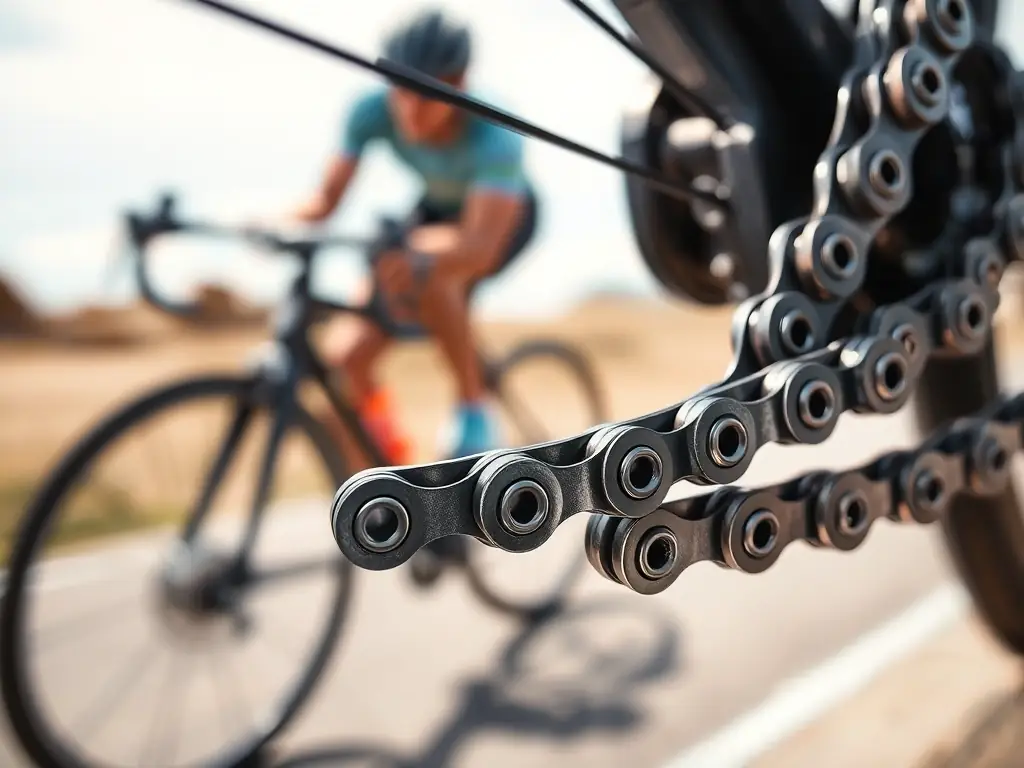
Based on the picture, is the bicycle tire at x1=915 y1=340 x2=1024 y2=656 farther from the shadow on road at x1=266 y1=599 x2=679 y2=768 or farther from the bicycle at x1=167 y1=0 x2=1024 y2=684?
the shadow on road at x1=266 y1=599 x2=679 y2=768

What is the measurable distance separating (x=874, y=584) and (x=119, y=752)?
2238 mm

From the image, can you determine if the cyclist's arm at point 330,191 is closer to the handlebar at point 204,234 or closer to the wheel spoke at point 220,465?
the handlebar at point 204,234

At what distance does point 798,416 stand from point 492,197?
1.33m

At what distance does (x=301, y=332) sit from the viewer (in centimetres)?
208

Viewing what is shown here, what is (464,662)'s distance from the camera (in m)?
2.46

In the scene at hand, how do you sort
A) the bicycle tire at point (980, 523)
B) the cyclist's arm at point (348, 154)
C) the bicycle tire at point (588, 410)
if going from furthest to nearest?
the bicycle tire at point (588, 410)
the cyclist's arm at point (348, 154)
the bicycle tire at point (980, 523)

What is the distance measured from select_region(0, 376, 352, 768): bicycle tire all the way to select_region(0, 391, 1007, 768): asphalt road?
0.14 metres

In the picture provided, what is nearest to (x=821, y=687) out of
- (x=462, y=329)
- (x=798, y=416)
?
(x=462, y=329)

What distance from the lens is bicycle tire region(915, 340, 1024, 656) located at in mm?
1638

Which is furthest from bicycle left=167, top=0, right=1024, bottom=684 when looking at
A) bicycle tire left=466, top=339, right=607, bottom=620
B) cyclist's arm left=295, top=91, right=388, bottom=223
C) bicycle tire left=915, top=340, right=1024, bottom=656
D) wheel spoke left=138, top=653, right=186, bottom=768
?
wheel spoke left=138, top=653, right=186, bottom=768

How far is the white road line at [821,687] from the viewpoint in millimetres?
1897

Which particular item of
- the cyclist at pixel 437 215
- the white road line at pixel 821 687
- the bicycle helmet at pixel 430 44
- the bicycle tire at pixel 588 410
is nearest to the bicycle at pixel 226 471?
the cyclist at pixel 437 215

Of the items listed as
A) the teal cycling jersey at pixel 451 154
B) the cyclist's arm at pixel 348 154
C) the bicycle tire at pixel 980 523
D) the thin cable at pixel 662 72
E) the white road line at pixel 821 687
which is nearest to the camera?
the thin cable at pixel 662 72

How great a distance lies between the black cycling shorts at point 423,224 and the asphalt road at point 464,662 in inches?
23.7
